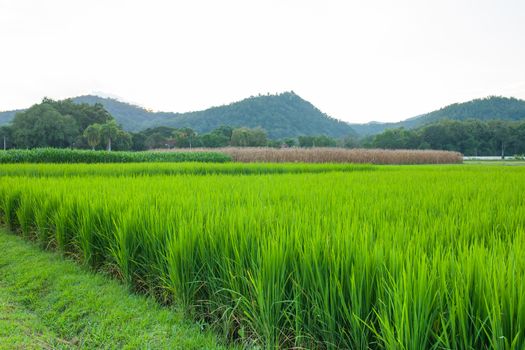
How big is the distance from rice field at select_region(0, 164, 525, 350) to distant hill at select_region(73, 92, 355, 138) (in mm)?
90962

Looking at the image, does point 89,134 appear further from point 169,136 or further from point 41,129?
point 169,136

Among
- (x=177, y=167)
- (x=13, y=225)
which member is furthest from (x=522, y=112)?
(x=13, y=225)

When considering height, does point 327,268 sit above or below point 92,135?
below

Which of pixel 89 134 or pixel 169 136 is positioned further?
pixel 169 136

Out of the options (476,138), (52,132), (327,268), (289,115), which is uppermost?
(289,115)

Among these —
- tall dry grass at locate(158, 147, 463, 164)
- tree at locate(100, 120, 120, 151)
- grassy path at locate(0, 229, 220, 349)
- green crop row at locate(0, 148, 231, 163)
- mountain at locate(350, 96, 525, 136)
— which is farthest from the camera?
mountain at locate(350, 96, 525, 136)

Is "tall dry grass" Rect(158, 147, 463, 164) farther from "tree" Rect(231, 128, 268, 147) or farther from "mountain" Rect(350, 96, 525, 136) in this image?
"mountain" Rect(350, 96, 525, 136)

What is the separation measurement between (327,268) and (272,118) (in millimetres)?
97850

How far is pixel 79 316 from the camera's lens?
2799 millimetres

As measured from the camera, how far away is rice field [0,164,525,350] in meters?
1.33

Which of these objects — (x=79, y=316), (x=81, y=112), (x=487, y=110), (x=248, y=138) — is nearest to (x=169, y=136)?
(x=81, y=112)

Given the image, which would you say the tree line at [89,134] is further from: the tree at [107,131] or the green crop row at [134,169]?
the green crop row at [134,169]

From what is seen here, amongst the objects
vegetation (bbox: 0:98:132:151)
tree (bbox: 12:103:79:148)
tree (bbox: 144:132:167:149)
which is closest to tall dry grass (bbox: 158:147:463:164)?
vegetation (bbox: 0:98:132:151)

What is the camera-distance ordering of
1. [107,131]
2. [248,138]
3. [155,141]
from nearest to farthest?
[107,131] < [248,138] < [155,141]
